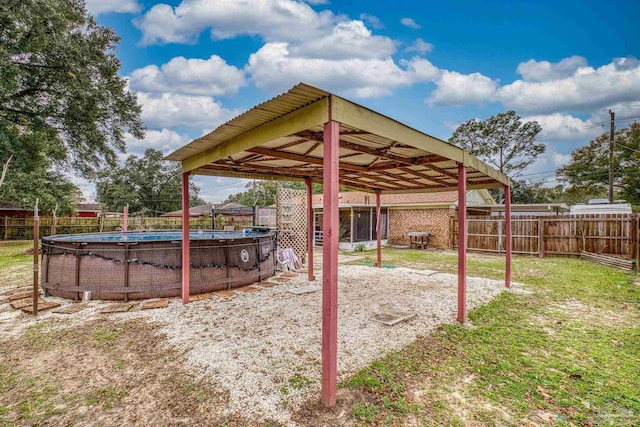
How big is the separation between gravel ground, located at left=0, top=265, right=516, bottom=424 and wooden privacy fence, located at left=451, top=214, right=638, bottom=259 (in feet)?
21.6

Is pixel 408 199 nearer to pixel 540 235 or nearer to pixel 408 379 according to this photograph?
pixel 540 235

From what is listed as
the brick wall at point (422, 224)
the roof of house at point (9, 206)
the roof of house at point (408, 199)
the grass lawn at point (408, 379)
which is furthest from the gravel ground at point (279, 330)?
the roof of house at point (9, 206)

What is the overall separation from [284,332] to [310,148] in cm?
264

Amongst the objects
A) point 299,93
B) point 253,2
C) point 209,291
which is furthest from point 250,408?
point 253,2

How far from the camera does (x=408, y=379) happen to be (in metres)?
2.86

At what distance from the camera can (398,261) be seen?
10.6 m

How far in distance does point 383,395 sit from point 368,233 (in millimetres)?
13350

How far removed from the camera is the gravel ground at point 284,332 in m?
2.74

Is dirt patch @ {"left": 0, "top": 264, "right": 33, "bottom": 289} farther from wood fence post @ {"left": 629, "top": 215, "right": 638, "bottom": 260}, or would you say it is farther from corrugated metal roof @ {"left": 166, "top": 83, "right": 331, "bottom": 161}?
wood fence post @ {"left": 629, "top": 215, "right": 638, "bottom": 260}

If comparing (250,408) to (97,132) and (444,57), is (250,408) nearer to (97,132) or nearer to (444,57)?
(97,132)

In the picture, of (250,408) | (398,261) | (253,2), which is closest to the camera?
(250,408)

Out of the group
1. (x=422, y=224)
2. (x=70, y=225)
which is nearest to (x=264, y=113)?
(x=422, y=224)

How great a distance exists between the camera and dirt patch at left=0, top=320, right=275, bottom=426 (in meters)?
2.30

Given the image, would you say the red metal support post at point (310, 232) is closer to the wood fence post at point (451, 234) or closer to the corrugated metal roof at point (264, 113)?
the corrugated metal roof at point (264, 113)
